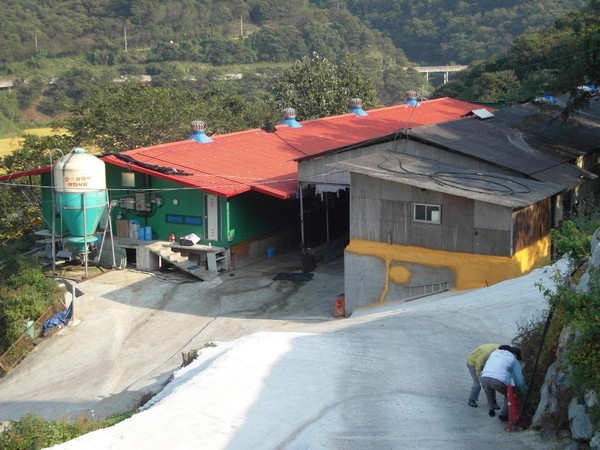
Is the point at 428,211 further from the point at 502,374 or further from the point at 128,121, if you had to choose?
the point at 128,121

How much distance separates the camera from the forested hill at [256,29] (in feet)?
399

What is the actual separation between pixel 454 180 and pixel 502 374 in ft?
37.2

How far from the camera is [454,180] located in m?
22.5

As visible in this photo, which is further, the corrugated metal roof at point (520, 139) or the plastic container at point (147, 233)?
the plastic container at point (147, 233)

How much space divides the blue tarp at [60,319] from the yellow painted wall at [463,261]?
826 centimetres

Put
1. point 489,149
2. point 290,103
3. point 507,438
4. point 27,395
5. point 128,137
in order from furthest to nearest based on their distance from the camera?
point 290,103 → point 128,137 → point 489,149 → point 27,395 → point 507,438

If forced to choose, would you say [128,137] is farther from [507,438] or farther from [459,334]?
[507,438]

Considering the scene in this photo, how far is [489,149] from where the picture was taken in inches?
1037

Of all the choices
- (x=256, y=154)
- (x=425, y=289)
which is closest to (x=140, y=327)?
(x=425, y=289)

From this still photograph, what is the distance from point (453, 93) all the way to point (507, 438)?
53.5 metres

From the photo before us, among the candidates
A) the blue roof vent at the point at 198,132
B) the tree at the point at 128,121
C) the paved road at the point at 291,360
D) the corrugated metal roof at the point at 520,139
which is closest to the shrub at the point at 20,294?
the paved road at the point at 291,360

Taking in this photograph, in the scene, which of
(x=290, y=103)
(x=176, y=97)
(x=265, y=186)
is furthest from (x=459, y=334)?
(x=290, y=103)

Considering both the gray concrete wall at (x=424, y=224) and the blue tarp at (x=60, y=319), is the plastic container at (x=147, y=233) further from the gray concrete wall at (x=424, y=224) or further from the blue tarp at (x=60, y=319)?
the gray concrete wall at (x=424, y=224)

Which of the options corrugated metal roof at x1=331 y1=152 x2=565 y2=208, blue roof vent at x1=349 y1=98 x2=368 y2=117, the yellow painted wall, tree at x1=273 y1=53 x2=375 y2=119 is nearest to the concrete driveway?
the yellow painted wall
